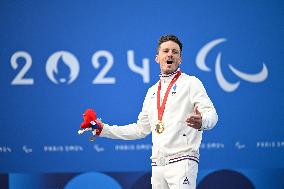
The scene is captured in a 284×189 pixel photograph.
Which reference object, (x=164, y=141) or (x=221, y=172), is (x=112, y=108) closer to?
(x=221, y=172)

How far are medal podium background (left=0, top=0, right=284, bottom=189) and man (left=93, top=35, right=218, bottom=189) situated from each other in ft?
5.36

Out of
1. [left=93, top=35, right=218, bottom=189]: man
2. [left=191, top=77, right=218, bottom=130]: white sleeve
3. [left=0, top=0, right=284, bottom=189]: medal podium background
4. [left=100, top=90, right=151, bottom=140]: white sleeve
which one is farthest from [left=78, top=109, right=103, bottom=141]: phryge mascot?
[left=0, top=0, right=284, bottom=189]: medal podium background

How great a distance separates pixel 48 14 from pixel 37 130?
1266 millimetres

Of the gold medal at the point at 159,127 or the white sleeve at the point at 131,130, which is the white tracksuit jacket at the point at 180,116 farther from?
the white sleeve at the point at 131,130

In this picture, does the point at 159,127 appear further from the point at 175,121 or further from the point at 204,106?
the point at 204,106

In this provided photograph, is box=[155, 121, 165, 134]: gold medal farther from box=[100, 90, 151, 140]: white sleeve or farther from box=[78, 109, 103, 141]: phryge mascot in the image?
box=[78, 109, 103, 141]: phryge mascot

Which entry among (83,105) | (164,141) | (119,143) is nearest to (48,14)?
(83,105)

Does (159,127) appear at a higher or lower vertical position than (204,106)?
lower

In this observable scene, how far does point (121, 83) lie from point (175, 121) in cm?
194

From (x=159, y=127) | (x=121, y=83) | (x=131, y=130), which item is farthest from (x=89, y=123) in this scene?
(x=121, y=83)

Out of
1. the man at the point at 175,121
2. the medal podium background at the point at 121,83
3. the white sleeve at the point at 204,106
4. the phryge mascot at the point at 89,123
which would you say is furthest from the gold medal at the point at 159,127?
the medal podium background at the point at 121,83

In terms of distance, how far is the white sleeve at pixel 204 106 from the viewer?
3108mm

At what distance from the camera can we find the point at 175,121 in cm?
335

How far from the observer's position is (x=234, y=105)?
16.8ft
